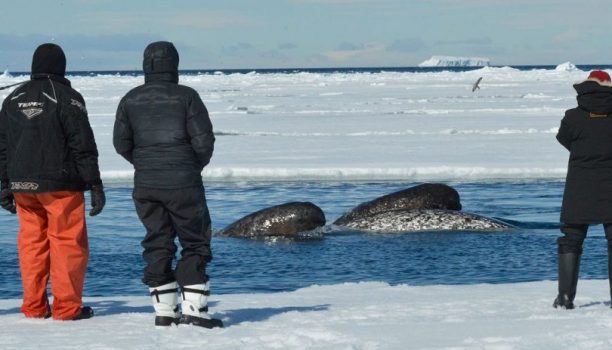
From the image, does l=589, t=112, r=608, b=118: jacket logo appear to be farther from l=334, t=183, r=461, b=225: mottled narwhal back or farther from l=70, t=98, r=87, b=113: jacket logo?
l=334, t=183, r=461, b=225: mottled narwhal back

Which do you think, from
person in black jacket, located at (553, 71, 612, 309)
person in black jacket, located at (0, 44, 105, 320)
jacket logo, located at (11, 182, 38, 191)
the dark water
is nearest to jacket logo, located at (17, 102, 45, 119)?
person in black jacket, located at (0, 44, 105, 320)

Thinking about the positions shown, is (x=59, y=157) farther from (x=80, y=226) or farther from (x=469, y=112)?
(x=469, y=112)

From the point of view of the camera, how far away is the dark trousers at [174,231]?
19.7 feet

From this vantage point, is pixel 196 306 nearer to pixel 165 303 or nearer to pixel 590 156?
pixel 165 303

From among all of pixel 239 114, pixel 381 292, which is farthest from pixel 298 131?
pixel 381 292

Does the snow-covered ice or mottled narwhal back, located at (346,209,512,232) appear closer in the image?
the snow-covered ice

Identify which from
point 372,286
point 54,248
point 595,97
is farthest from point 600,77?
point 54,248

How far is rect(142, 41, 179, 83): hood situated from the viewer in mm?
6027

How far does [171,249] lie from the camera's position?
20.0ft

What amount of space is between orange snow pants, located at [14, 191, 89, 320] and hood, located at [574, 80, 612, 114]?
3.15 meters

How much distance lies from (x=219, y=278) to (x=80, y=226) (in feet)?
13.3

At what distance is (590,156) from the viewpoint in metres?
6.61

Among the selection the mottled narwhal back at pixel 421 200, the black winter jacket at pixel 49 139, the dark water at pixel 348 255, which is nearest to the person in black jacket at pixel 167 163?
the black winter jacket at pixel 49 139

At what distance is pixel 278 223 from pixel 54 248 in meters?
7.21
